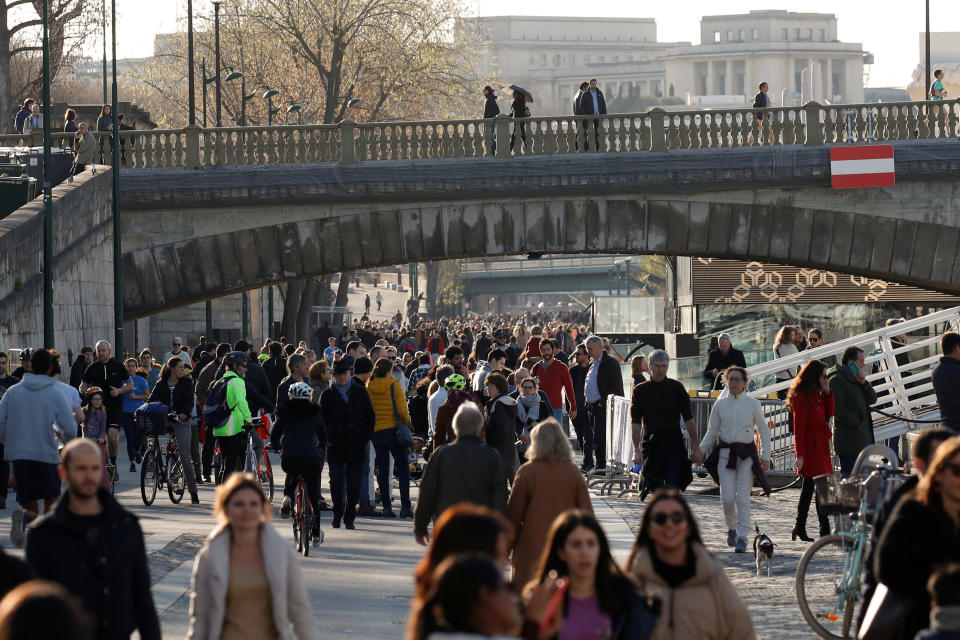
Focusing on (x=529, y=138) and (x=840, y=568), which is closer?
(x=840, y=568)

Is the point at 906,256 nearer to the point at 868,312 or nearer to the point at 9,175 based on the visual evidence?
the point at 868,312

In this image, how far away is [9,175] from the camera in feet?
98.3

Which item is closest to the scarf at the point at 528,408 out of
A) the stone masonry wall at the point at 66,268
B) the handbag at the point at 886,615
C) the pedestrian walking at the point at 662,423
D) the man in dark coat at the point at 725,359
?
the pedestrian walking at the point at 662,423

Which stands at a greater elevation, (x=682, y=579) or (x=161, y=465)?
(x=682, y=579)

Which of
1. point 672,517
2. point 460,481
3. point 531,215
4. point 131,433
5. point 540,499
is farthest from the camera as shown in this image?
point 531,215

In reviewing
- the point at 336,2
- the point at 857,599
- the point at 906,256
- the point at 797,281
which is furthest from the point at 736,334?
the point at 857,599

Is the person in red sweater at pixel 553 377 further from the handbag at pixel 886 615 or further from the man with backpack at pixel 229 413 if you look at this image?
the handbag at pixel 886 615

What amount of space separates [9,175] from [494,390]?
56.0 ft

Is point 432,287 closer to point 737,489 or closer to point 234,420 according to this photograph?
point 234,420

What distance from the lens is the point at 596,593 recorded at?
20.5 ft

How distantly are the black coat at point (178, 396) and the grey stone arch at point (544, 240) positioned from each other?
1523cm

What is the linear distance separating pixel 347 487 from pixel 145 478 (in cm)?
256

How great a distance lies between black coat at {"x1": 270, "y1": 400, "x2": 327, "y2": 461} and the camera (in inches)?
561

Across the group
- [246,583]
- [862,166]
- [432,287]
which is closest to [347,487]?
[246,583]
